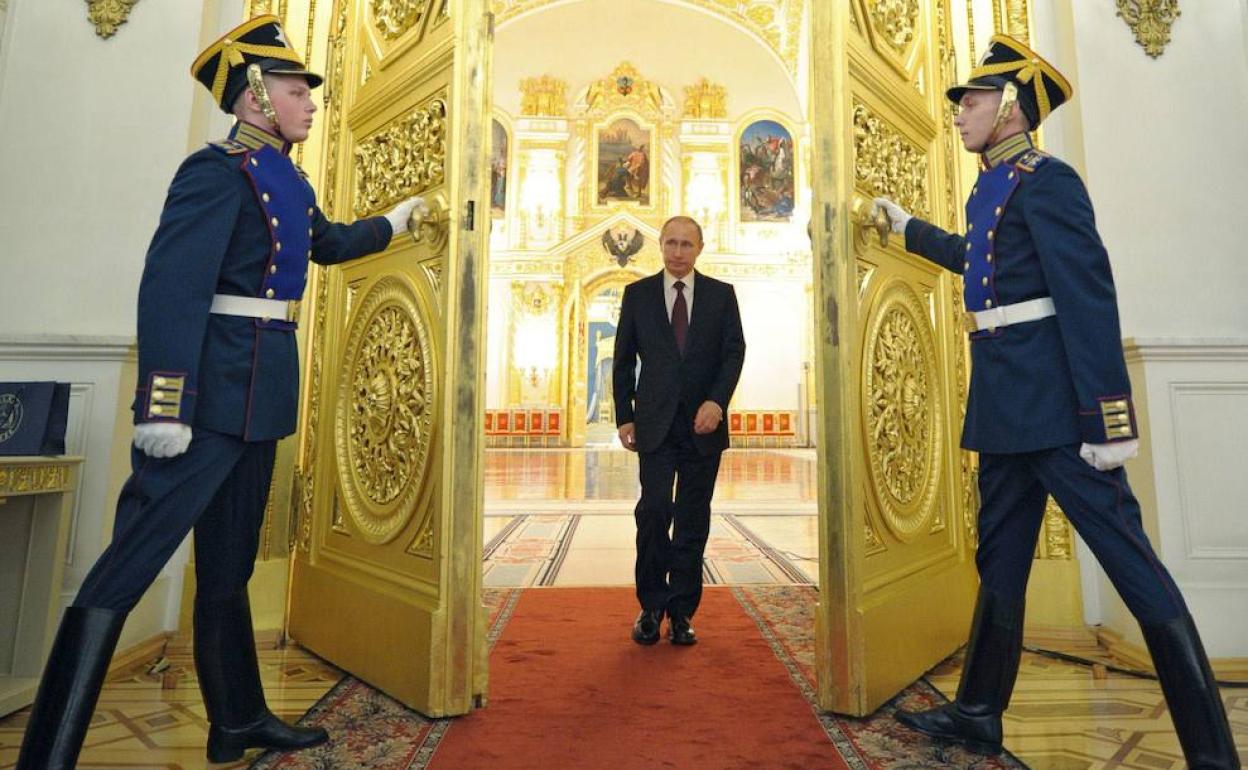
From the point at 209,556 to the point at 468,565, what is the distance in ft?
1.90

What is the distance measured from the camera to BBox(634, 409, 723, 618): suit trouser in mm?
2357

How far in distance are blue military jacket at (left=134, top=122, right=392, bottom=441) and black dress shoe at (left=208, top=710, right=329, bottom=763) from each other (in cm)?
65

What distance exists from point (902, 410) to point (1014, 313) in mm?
606

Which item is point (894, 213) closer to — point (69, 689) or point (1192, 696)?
point (1192, 696)

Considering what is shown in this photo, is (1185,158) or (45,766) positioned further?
(1185,158)

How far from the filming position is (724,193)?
1655cm

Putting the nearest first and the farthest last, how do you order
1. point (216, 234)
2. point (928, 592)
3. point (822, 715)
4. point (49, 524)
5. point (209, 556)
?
point (216, 234) → point (209, 556) → point (822, 715) → point (49, 524) → point (928, 592)

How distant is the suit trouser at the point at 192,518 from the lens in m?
1.27

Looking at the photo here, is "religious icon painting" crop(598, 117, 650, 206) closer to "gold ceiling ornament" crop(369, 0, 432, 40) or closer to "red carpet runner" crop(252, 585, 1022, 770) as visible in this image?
"gold ceiling ornament" crop(369, 0, 432, 40)

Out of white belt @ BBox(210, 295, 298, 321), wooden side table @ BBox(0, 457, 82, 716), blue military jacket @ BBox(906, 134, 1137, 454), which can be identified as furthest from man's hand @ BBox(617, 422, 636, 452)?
wooden side table @ BBox(0, 457, 82, 716)

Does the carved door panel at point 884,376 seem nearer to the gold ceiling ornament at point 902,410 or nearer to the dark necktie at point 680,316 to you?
the gold ceiling ornament at point 902,410

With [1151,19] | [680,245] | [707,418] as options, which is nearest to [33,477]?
[707,418]

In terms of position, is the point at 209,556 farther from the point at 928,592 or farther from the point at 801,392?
the point at 801,392

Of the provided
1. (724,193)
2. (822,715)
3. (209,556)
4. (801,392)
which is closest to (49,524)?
(209,556)
